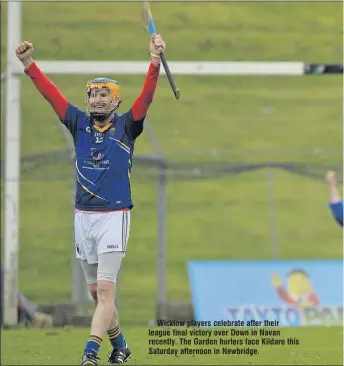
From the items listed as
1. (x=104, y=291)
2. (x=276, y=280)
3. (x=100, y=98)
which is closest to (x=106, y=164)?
(x=100, y=98)

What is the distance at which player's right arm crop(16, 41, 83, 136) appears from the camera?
8.80 m

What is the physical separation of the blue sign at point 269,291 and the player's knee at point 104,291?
22.0 feet

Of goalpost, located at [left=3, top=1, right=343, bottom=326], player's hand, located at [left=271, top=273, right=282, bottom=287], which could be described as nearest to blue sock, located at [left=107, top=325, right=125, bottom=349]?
goalpost, located at [left=3, top=1, right=343, bottom=326]

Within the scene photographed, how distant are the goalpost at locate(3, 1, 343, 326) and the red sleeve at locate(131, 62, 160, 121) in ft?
21.3

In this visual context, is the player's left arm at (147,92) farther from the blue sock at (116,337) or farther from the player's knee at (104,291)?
the blue sock at (116,337)

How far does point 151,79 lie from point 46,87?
3.12 ft

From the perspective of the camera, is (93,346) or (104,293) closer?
(93,346)

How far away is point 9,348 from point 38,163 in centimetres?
486

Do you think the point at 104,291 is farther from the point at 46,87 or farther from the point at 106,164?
the point at 46,87

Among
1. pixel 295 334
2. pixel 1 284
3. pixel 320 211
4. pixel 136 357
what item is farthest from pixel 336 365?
pixel 320 211

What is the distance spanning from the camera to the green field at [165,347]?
10.1 m

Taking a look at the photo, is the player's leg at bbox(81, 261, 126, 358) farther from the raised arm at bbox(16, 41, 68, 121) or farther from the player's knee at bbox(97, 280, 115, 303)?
the raised arm at bbox(16, 41, 68, 121)

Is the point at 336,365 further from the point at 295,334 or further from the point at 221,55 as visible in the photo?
the point at 221,55

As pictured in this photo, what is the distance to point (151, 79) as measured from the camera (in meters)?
8.51
